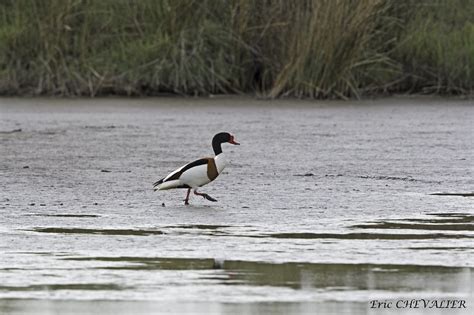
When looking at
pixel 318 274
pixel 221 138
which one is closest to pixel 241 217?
pixel 221 138

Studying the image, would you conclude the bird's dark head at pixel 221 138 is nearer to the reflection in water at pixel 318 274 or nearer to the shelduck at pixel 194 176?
the shelduck at pixel 194 176

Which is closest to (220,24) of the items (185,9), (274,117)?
(185,9)

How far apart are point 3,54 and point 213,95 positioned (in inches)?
129

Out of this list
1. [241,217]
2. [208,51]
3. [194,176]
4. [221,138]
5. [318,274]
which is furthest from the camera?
[208,51]

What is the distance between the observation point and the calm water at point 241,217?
645 cm

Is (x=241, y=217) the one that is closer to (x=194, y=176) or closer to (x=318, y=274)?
(x=194, y=176)

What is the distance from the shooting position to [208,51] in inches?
787

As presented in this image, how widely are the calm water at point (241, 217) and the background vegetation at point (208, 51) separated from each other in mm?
2610

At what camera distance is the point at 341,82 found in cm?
1955

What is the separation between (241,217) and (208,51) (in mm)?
11066

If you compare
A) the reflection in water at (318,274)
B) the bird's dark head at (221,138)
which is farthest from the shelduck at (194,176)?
the reflection in water at (318,274)

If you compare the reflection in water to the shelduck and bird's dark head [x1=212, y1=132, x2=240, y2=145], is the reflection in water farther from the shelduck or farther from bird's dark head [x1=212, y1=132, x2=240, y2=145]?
bird's dark head [x1=212, y1=132, x2=240, y2=145]

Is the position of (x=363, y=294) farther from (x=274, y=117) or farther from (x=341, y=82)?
(x=341, y=82)

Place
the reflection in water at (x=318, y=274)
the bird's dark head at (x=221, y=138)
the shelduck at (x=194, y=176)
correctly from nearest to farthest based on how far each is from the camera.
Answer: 1. the reflection in water at (x=318, y=274)
2. the shelduck at (x=194, y=176)
3. the bird's dark head at (x=221, y=138)
